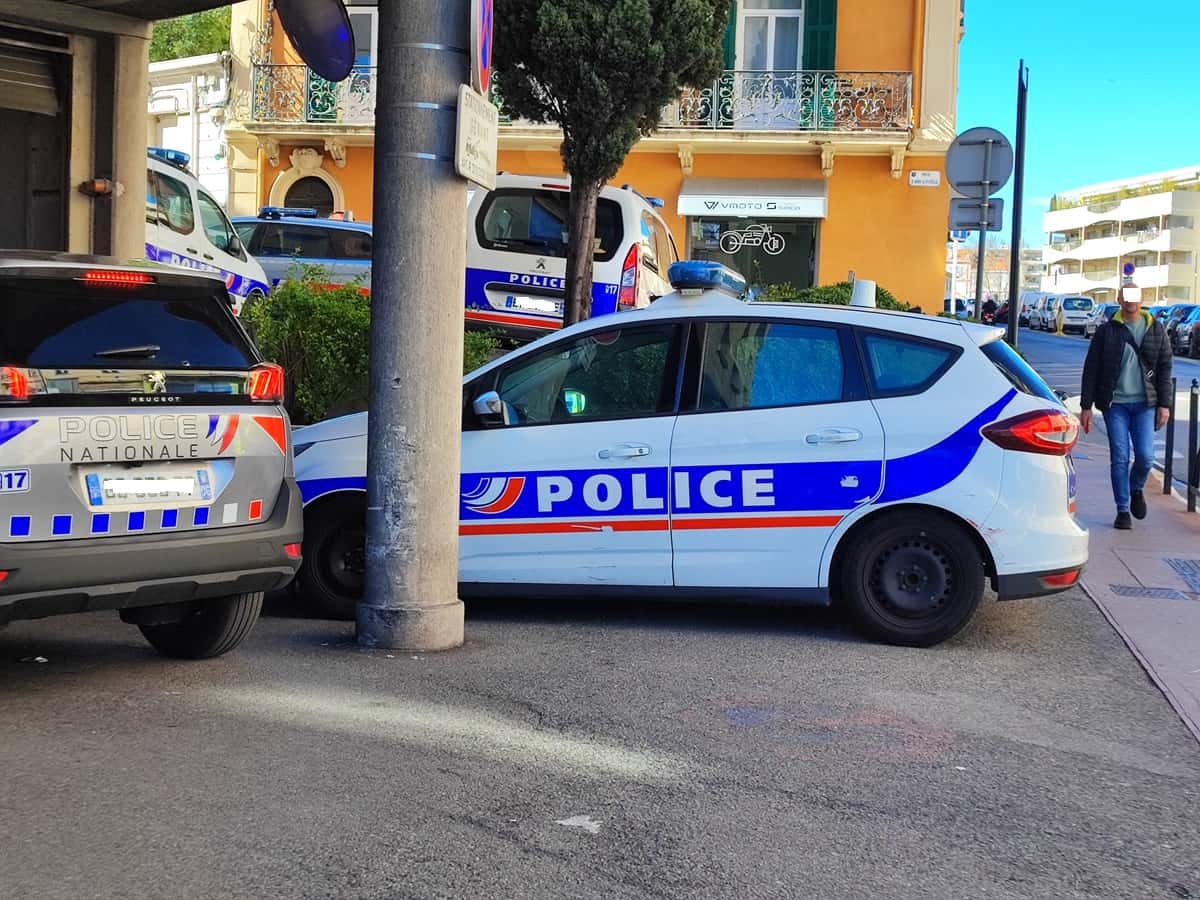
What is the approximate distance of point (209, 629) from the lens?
6023mm

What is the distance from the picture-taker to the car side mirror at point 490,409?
6.98 metres

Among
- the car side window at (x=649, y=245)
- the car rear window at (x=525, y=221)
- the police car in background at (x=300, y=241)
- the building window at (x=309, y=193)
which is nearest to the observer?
the car rear window at (x=525, y=221)

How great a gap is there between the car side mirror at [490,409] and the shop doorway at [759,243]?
1886cm

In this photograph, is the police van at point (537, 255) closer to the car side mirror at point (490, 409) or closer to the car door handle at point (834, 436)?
Answer: the car side mirror at point (490, 409)

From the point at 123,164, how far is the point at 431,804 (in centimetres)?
807

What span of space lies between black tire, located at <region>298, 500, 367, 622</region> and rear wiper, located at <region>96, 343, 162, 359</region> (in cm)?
194

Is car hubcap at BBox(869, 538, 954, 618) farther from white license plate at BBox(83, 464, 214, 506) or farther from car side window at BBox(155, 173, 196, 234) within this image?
car side window at BBox(155, 173, 196, 234)

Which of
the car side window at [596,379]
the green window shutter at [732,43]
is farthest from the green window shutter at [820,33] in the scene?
the car side window at [596,379]

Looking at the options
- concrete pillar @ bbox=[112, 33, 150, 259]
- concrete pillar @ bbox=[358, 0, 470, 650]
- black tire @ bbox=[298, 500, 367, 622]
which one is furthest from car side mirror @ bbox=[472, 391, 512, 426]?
concrete pillar @ bbox=[112, 33, 150, 259]

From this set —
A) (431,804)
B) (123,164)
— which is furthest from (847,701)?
(123,164)

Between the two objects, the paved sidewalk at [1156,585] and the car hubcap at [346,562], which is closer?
the paved sidewalk at [1156,585]

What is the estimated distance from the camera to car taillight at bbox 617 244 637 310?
560 inches

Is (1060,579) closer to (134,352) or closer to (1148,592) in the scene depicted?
(1148,592)

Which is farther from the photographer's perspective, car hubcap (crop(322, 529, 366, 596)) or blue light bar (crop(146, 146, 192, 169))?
blue light bar (crop(146, 146, 192, 169))
